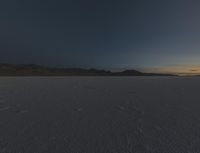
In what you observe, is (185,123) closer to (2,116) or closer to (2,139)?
(2,139)

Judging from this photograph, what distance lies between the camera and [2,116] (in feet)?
12.9

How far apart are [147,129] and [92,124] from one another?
106cm

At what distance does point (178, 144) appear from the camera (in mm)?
2512

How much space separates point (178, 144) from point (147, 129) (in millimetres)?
693

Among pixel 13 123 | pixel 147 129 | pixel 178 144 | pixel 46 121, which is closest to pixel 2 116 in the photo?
pixel 13 123

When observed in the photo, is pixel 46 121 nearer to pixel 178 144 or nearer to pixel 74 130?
pixel 74 130

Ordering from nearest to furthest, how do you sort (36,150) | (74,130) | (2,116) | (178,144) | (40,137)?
(36,150) < (178,144) < (40,137) < (74,130) < (2,116)

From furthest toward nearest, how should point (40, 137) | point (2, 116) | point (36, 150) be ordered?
point (2, 116)
point (40, 137)
point (36, 150)

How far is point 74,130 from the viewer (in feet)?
10.2

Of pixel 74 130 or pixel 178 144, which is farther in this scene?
pixel 74 130

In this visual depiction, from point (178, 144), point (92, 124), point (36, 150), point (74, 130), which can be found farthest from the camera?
point (92, 124)

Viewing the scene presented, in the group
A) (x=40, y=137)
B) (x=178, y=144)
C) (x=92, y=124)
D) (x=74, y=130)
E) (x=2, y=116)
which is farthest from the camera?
(x=2, y=116)

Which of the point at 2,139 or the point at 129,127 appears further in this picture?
the point at 129,127

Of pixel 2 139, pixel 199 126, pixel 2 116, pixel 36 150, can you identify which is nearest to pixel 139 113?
pixel 199 126
